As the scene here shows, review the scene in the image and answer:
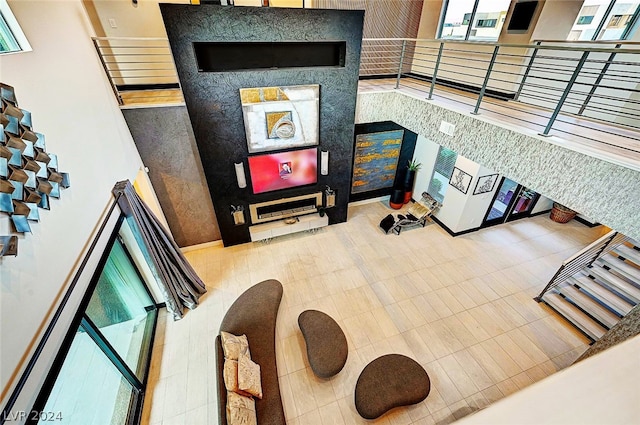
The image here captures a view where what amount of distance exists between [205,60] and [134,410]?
15.8 ft

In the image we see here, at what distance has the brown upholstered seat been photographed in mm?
3592

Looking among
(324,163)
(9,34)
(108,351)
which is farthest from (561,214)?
(9,34)

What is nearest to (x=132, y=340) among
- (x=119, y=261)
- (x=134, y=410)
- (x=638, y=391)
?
(x=134, y=410)

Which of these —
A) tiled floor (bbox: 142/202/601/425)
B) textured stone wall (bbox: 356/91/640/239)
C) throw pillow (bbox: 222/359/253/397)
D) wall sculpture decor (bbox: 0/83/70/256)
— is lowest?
tiled floor (bbox: 142/202/601/425)

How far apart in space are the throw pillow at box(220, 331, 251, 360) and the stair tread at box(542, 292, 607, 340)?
508cm

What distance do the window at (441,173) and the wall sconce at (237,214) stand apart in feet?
15.4

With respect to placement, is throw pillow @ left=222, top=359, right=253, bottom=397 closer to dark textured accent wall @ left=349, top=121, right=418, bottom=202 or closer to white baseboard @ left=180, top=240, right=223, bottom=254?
white baseboard @ left=180, top=240, right=223, bottom=254

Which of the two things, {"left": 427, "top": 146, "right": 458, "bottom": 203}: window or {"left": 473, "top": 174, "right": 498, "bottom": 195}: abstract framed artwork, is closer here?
{"left": 473, "top": 174, "right": 498, "bottom": 195}: abstract framed artwork

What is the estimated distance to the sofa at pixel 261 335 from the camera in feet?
10.1

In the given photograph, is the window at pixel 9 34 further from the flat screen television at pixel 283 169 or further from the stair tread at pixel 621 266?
the stair tread at pixel 621 266

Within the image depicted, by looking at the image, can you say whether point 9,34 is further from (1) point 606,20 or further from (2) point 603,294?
(2) point 603,294

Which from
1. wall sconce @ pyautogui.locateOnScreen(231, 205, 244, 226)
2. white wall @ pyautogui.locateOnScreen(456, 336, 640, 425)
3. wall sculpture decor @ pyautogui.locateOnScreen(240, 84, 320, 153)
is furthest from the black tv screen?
wall sconce @ pyautogui.locateOnScreen(231, 205, 244, 226)

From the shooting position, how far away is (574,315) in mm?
4359

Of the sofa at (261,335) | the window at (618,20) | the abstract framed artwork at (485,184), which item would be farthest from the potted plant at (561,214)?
the sofa at (261,335)
